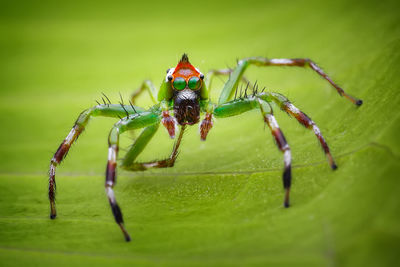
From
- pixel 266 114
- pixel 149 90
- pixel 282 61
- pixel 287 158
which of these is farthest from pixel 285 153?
pixel 149 90

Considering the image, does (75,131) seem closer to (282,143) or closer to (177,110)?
(177,110)

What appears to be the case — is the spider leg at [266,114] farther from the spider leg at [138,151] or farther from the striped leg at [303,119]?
the spider leg at [138,151]

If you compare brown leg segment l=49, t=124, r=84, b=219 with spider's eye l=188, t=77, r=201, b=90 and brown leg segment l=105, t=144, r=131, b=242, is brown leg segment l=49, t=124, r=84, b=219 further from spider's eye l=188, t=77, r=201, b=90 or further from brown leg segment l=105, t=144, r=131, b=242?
spider's eye l=188, t=77, r=201, b=90

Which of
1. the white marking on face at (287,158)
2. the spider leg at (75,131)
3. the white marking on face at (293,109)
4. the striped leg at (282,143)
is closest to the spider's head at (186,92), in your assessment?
the spider leg at (75,131)

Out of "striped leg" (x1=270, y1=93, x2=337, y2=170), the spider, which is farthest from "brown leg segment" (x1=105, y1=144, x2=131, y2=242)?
"striped leg" (x1=270, y1=93, x2=337, y2=170)

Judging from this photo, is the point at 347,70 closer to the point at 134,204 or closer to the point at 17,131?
the point at 134,204

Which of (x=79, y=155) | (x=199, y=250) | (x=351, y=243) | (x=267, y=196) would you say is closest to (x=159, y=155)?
(x=79, y=155)
